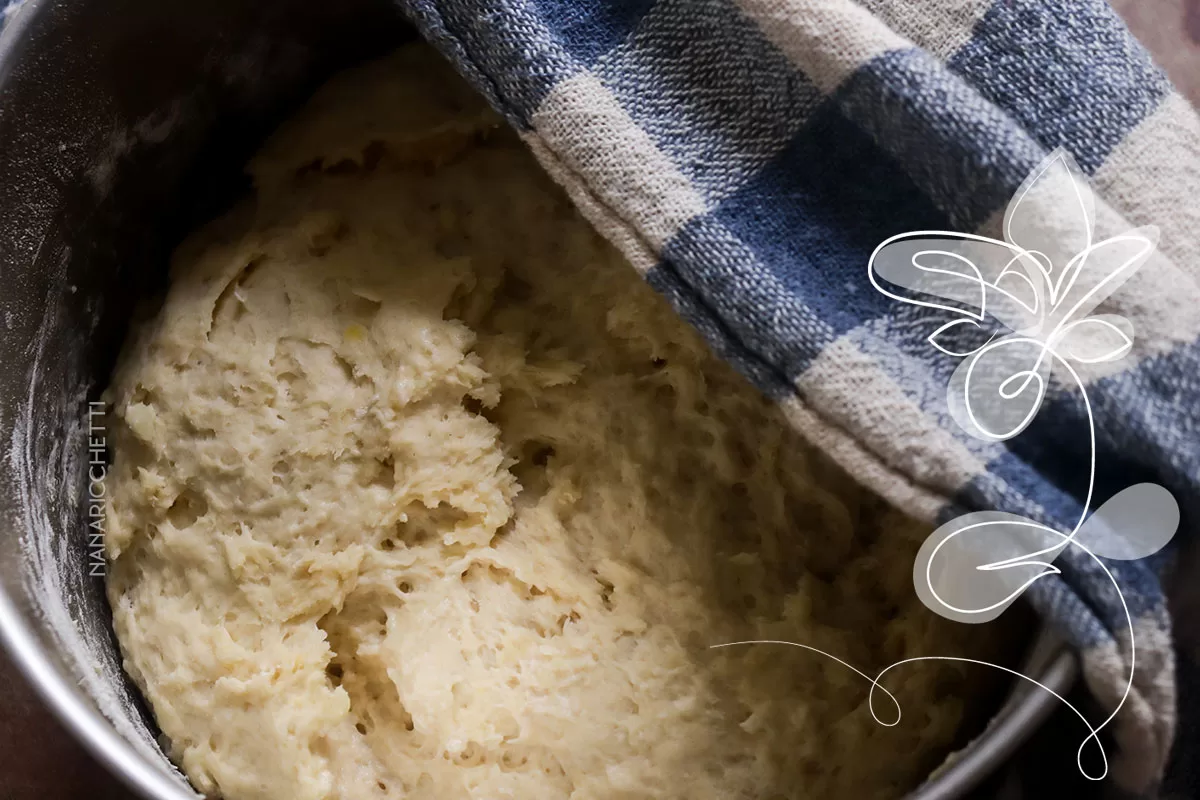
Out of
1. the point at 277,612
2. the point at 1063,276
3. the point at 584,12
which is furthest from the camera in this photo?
the point at 277,612

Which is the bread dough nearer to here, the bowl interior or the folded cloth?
the bowl interior

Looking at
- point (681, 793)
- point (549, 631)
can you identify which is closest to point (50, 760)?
point (549, 631)

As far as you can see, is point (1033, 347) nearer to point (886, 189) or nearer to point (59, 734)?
point (886, 189)

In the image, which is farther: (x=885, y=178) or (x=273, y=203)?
(x=273, y=203)

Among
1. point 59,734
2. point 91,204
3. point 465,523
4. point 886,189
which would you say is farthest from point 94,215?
point 886,189

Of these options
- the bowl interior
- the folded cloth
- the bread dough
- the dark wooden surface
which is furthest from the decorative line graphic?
the bowl interior

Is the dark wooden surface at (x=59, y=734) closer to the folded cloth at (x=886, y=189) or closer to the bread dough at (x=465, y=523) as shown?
the bread dough at (x=465, y=523)

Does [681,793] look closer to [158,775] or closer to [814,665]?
[814,665]
